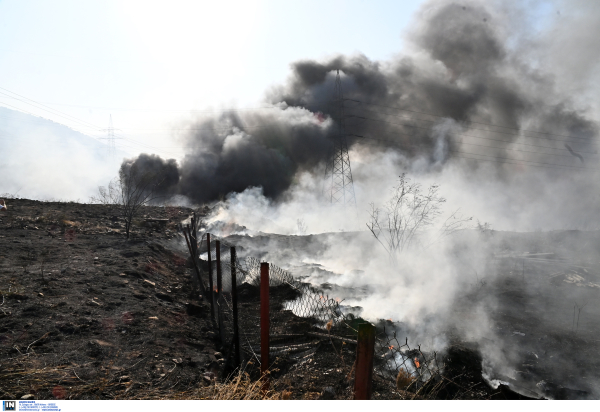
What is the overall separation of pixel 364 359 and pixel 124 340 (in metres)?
4.84

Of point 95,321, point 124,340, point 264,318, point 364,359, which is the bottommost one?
point 124,340

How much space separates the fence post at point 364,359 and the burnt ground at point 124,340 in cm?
177

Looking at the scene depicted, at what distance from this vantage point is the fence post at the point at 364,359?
2.22 m

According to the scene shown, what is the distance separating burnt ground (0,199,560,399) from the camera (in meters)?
4.17

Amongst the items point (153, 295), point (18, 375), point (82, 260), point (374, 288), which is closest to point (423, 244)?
point (374, 288)

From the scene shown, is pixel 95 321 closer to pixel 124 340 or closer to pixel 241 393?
pixel 124 340

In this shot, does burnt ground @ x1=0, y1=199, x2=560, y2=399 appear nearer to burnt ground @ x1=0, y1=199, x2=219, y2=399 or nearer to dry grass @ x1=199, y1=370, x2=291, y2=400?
burnt ground @ x1=0, y1=199, x2=219, y2=399

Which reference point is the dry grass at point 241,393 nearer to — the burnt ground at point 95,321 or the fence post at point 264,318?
the fence post at point 264,318

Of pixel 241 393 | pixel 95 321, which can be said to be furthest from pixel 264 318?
pixel 95 321

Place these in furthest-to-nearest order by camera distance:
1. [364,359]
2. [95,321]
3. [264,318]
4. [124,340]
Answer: [95,321] < [124,340] < [264,318] < [364,359]

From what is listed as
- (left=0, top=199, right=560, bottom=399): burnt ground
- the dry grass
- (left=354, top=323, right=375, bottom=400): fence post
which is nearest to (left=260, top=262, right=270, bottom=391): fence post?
the dry grass

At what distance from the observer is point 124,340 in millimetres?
5570

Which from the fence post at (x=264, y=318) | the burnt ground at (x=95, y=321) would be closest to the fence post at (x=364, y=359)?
the fence post at (x=264, y=318)

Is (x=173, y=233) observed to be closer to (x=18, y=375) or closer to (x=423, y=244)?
(x=423, y=244)
